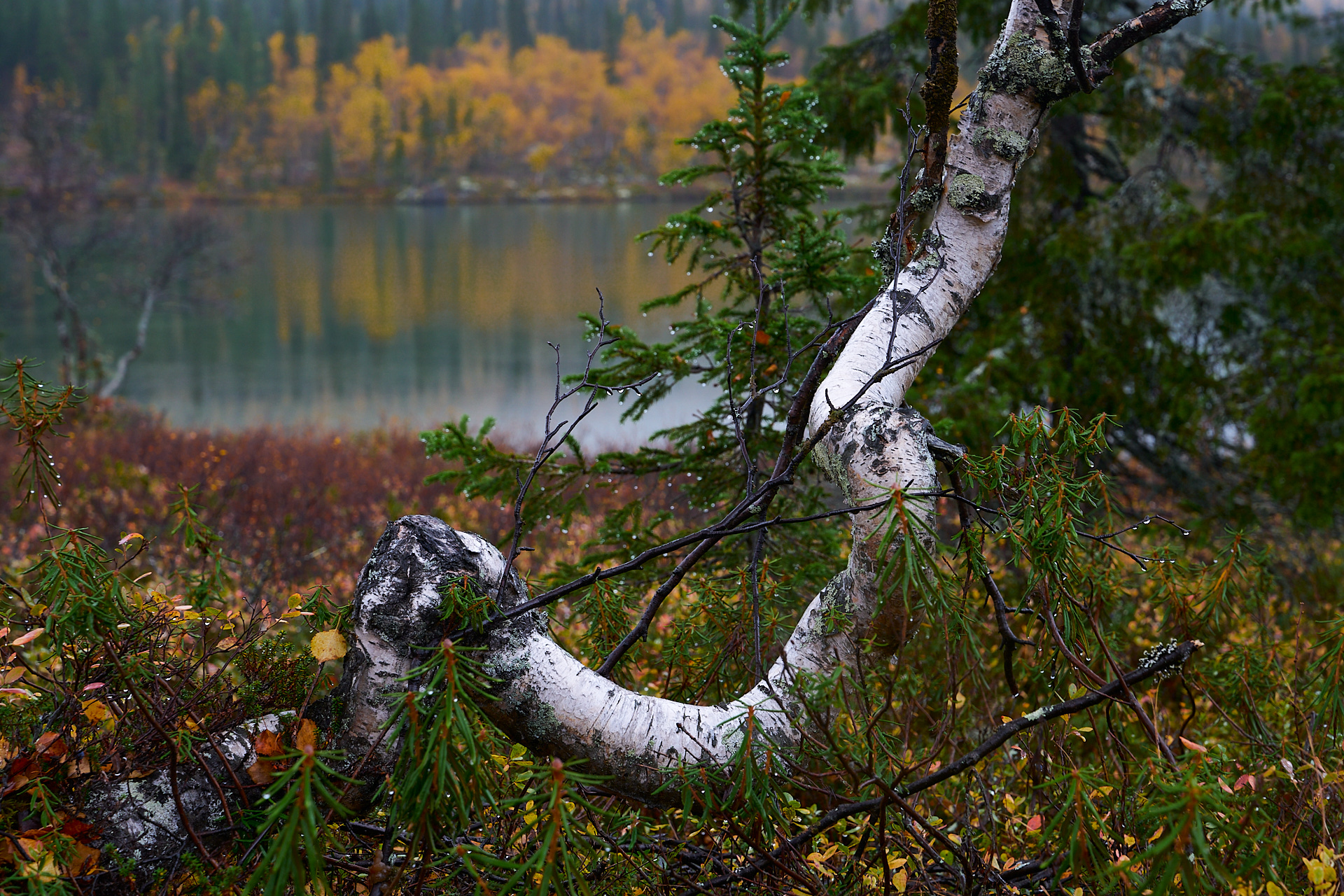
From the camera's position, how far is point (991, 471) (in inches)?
65.9

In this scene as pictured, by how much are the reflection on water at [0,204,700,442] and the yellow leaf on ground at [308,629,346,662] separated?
9306 mm

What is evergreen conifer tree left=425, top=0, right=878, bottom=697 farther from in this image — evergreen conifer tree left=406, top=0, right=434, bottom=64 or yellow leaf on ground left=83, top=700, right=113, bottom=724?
evergreen conifer tree left=406, top=0, right=434, bottom=64

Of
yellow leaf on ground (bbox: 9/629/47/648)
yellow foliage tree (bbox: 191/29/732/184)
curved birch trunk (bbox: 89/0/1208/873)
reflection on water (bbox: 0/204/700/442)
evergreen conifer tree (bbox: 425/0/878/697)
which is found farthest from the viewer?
yellow foliage tree (bbox: 191/29/732/184)

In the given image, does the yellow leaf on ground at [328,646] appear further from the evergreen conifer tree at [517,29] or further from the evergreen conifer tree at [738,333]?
the evergreen conifer tree at [517,29]

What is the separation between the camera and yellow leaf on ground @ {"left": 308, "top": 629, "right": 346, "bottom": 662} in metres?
1.69

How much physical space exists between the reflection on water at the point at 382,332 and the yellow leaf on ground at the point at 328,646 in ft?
30.5

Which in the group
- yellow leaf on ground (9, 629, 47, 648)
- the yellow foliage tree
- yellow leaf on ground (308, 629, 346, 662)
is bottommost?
yellow leaf on ground (308, 629, 346, 662)

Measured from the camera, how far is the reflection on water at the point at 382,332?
61.7 ft

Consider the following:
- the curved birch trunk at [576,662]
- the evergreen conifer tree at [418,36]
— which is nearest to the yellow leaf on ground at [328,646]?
the curved birch trunk at [576,662]

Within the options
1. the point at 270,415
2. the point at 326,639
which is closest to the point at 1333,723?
the point at 326,639

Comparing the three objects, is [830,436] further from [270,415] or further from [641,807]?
[270,415]

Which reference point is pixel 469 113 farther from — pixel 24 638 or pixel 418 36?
pixel 24 638

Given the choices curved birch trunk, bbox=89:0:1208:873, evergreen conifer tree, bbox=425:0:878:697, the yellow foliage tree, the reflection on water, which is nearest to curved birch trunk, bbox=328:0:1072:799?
curved birch trunk, bbox=89:0:1208:873

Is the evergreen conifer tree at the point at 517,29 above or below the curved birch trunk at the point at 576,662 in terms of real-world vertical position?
above
